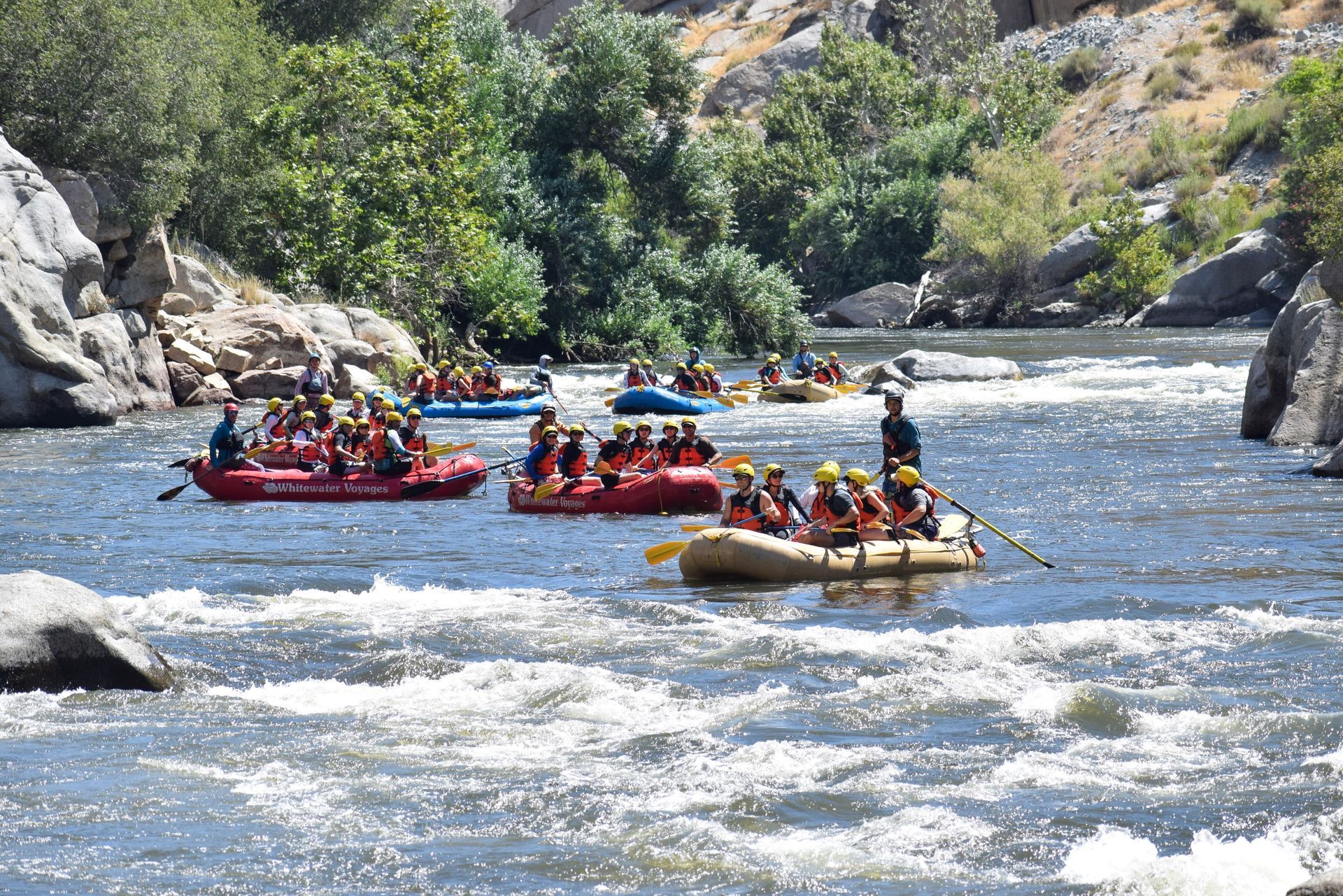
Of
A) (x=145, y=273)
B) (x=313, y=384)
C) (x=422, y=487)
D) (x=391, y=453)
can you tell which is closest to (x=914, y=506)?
(x=422, y=487)

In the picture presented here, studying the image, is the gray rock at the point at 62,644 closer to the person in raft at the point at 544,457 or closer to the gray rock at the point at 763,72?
the person in raft at the point at 544,457

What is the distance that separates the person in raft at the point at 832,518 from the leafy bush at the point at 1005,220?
127 feet

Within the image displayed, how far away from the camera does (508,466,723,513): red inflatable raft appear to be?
16.7 metres

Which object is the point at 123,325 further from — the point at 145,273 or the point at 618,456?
the point at 618,456

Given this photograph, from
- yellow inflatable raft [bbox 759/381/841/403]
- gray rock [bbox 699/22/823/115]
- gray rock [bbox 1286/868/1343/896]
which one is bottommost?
gray rock [bbox 1286/868/1343/896]

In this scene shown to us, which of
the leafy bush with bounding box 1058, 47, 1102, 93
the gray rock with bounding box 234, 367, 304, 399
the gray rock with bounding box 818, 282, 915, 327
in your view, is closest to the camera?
the gray rock with bounding box 234, 367, 304, 399

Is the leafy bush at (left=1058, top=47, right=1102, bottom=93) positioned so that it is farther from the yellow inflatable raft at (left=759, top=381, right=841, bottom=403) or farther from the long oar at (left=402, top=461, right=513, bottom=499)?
the long oar at (left=402, top=461, right=513, bottom=499)

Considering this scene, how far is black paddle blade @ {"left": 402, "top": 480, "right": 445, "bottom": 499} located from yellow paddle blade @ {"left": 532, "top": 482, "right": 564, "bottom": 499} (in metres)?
1.68

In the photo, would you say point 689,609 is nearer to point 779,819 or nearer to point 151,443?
point 779,819

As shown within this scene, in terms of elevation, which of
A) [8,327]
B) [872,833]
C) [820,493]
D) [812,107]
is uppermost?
[812,107]

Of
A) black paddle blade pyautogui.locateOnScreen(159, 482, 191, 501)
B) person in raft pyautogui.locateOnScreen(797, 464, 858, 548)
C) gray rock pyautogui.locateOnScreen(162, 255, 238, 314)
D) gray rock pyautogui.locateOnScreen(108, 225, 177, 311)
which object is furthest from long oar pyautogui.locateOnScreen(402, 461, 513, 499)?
gray rock pyautogui.locateOnScreen(162, 255, 238, 314)

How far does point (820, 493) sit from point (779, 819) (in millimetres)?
6282

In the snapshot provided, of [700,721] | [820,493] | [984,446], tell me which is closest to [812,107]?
[984,446]

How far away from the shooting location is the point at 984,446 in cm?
2144
